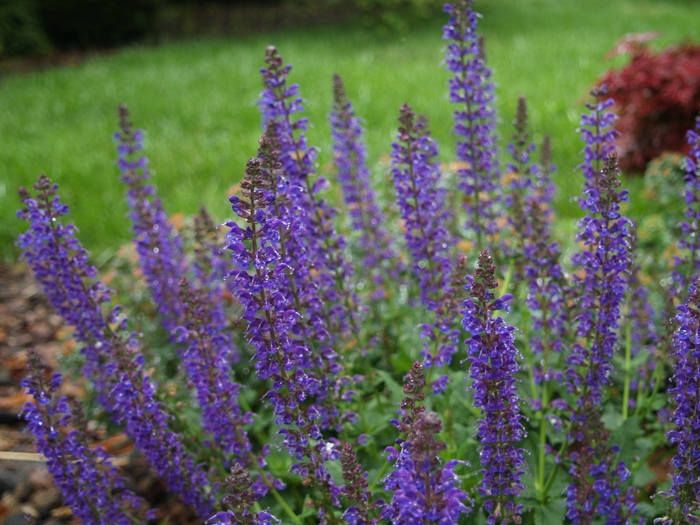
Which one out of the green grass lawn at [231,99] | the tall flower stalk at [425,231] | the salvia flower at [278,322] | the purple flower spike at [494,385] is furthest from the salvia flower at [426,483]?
the green grass lawn at [231,99]

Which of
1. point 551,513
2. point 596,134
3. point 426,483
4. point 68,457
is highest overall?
point 596,134

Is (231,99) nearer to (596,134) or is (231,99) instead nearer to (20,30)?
(20,30)

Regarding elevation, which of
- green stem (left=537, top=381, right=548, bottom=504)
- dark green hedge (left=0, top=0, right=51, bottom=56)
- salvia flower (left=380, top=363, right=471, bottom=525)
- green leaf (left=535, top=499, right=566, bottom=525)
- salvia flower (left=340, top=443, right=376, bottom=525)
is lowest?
green leaf (left=535, top=499, right=566, bottom=525)

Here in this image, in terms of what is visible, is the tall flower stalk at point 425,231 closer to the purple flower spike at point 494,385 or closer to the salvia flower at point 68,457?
the purple flower spike at point 494,385

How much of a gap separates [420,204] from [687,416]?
1.79 metres

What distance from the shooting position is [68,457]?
3193 millimetres

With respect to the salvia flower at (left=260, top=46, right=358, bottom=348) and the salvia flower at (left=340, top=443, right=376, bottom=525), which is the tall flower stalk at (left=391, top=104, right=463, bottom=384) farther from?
the salvia flower at (left=340, top=443, right=376, bottom=525)

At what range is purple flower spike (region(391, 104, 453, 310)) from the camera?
11.8ft

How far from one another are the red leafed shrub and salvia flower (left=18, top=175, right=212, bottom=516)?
644cm

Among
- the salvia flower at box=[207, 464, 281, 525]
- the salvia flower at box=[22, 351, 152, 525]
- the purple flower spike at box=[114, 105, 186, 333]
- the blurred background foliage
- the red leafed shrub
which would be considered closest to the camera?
the salvia flower at box=[207, 464, 281, 525]

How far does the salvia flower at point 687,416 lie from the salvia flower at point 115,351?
2.27m

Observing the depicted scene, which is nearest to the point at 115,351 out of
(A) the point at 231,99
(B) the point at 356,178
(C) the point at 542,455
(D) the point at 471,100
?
(B) the point at 356,178

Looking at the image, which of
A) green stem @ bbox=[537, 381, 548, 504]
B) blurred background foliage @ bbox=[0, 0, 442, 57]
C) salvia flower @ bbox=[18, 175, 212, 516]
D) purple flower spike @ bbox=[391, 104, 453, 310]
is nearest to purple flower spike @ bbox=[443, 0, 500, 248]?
purple flower spike @ bbox=[391, 104, 453, 310]

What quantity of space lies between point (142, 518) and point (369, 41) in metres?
15.3
